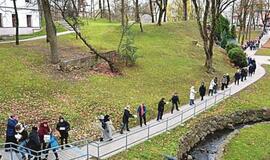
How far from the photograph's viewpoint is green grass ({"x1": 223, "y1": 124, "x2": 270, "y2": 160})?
19497mm

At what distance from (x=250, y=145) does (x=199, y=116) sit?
4295mm

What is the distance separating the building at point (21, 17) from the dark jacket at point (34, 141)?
30248 millimetres

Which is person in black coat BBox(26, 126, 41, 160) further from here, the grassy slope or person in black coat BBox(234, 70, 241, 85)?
person in black coat BBox(234, 70, 241, 85)

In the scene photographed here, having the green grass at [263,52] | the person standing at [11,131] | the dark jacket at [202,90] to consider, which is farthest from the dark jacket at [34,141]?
the green grass at [263,52]

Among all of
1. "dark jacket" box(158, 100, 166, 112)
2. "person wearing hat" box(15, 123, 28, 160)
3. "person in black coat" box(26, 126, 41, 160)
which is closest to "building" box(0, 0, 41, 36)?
"dark jacket" box(158, 100, 166, 112)

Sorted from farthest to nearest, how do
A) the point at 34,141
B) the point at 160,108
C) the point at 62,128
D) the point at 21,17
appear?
the point at 21,17
the point at 160,108
the point at 62,128
the point at 34,141

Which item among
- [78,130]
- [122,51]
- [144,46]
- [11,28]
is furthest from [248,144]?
[11,28]

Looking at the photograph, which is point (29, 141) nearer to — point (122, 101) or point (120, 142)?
point (120, 142)

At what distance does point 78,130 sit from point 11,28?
91.1 ft

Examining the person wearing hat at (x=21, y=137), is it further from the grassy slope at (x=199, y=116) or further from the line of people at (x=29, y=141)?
the grassy slope at (x=199, y=116)

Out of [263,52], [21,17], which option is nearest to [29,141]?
[21,17]

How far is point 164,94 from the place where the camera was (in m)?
28.6

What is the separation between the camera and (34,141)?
1500cm

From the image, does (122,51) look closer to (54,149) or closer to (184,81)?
(184,81)
